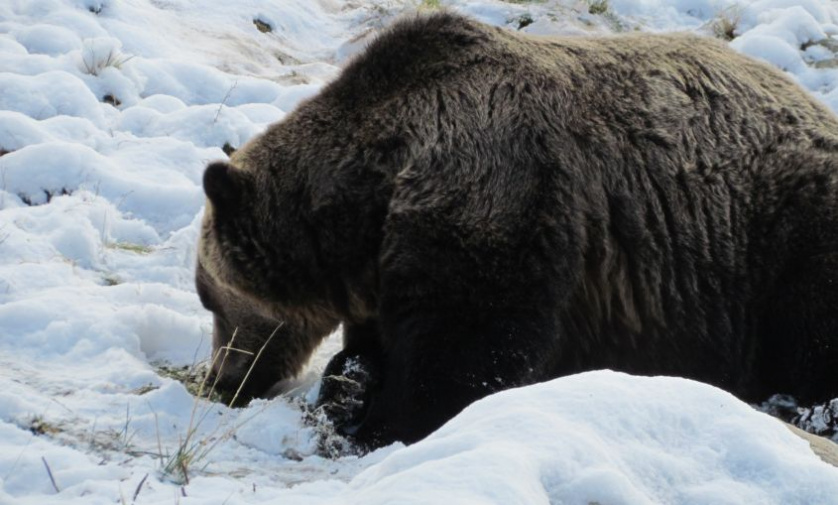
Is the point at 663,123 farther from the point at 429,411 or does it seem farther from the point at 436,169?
the point at 429,411

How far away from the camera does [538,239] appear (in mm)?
4719

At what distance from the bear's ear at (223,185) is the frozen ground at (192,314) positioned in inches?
29.6

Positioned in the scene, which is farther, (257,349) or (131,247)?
(131,247)

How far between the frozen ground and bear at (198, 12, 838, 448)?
68 cm

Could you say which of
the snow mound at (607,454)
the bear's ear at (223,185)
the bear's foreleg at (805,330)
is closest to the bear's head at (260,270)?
the bear's ear at (223,185)

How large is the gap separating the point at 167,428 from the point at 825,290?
10.1ft

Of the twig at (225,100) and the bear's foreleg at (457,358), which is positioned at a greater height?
the bear's foreleg at (457,358)

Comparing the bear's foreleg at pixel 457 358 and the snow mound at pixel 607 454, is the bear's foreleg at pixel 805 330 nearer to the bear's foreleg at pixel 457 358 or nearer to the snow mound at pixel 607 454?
the bear's foreleg at pixel 457 358

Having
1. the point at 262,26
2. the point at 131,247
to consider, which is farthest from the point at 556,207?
the point at 262,26

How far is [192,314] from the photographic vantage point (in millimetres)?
6043

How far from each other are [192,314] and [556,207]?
7.64 feet

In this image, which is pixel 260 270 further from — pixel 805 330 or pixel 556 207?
pixel 805 330

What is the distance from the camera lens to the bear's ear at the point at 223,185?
5.20 meters

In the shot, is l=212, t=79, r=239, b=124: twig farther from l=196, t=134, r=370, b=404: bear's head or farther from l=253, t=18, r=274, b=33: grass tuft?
l=196, t=134, r=370, b=404: bear's head
